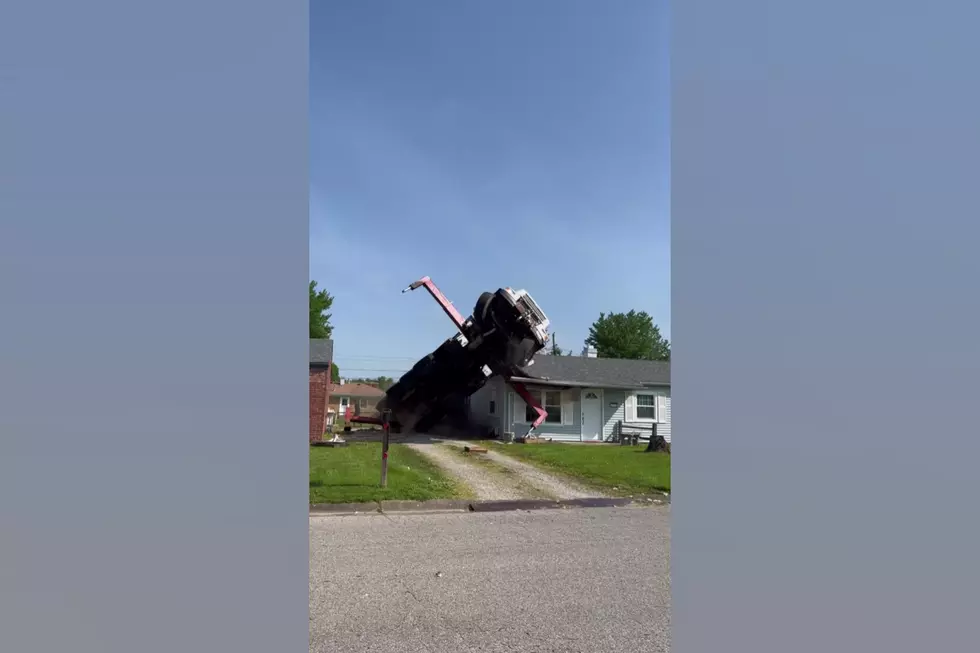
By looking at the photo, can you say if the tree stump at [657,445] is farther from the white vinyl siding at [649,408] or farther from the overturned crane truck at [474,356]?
the white vinyl siding at [649,408]

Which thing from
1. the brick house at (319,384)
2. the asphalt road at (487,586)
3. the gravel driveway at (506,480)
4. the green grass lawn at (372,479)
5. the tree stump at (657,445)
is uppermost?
the brick house at (319,384)

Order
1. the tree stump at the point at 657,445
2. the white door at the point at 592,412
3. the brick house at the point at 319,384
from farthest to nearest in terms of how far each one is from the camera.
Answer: the white door at the point at 592,412 → the brick house at the point at 319,384 → the tree stump at the point at 657,445

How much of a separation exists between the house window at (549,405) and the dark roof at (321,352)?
19.4 ft

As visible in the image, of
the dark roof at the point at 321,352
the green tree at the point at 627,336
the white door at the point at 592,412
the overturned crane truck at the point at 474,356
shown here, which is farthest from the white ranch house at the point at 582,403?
the green tree at the point at 627,336

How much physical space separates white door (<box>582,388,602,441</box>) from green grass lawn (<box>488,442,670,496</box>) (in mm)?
2435

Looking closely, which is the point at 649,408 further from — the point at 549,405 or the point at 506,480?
the point at 506,480

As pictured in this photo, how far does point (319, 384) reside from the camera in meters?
16.2

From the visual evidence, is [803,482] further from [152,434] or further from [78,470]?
[78,470]

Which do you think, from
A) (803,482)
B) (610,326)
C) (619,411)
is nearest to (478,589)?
(803,482)

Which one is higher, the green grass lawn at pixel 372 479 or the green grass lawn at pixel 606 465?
the green grass lawn at pixel 372 479

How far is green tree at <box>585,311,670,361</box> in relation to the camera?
38.0 metres

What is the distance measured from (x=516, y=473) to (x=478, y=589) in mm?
6488

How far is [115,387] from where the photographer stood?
164 cm

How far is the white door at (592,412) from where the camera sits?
1858 centimetres
